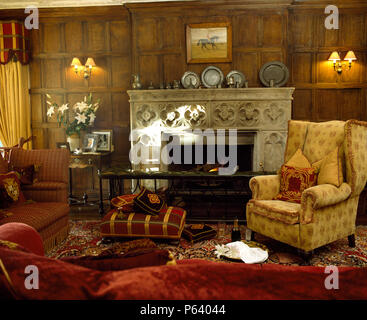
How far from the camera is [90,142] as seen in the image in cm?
556

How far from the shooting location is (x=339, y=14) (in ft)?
17.6

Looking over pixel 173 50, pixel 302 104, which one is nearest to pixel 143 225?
pixel 173 50

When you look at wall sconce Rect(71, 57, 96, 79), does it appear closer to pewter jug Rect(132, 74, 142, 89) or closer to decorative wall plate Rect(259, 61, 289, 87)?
pewter jug Rect(132, 74, 142, 89)

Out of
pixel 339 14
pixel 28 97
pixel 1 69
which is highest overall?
pixel 339 14

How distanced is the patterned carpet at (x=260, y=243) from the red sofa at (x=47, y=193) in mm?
182

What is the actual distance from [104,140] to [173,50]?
186 cm

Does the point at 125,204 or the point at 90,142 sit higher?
the point at 90,142

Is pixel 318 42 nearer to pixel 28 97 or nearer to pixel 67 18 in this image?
pixel 67 18

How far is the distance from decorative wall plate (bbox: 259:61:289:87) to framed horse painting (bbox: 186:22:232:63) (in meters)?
0.58

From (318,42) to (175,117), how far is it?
103 inches

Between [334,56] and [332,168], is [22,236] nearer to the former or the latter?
[332,168]

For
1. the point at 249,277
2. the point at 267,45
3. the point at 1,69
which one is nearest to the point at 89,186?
the point at 1,69

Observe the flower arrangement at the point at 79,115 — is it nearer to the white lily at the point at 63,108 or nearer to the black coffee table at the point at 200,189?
the white lily at the point at 63,108

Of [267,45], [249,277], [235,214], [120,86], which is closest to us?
[249,277]
